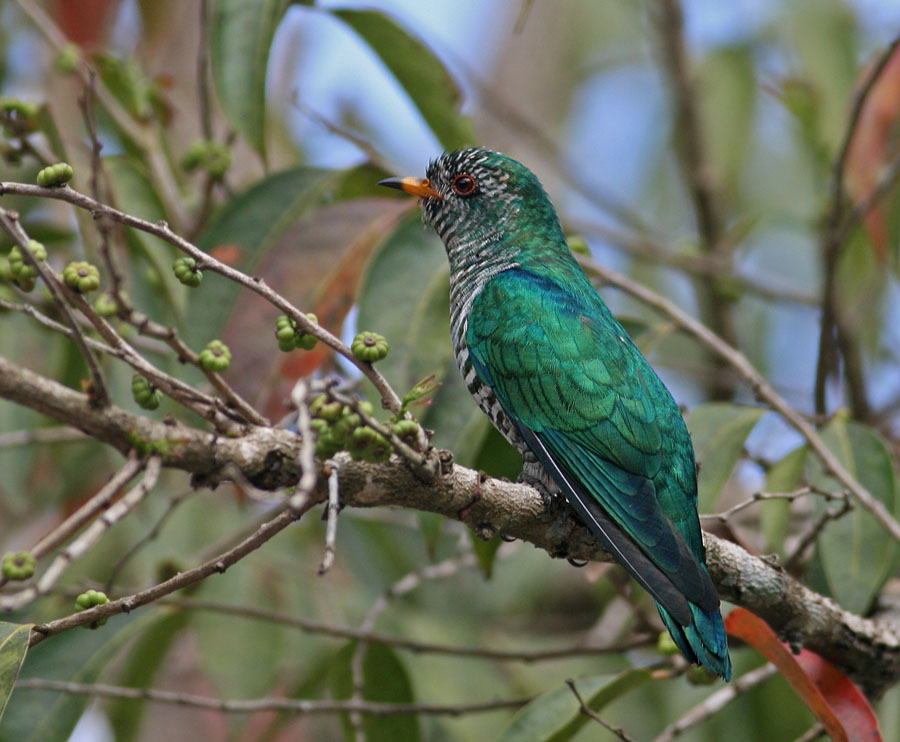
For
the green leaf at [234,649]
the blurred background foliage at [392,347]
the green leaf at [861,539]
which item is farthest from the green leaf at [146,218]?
the green leaf at [861,539]

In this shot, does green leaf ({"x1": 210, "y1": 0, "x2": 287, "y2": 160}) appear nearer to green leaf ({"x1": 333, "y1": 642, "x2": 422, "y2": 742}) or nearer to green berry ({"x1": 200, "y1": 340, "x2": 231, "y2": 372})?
green berry ({"x1": 200, "y1": 340, "x2": 231, "y2": 372})

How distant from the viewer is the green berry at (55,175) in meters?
2.20

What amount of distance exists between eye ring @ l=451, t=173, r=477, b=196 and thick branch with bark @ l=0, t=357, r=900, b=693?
1.62 metres

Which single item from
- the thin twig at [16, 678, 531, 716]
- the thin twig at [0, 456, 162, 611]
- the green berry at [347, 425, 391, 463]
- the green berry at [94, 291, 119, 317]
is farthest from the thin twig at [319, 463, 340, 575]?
the thin twig at [16, 678, 531, 716]

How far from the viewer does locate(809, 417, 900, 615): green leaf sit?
3340mm

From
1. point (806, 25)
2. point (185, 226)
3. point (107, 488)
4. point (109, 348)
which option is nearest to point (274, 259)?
point (185, 226)

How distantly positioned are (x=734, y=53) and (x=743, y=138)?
1.67 feet

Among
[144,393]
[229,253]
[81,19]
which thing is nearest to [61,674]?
[229,253]

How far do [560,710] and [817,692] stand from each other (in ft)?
2.62

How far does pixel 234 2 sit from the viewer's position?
3.71m

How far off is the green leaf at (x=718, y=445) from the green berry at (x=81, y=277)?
2107mm

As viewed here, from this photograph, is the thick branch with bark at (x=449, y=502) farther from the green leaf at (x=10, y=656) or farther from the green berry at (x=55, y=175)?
the green berry at (x=55, y=175)

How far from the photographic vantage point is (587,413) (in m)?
3.24

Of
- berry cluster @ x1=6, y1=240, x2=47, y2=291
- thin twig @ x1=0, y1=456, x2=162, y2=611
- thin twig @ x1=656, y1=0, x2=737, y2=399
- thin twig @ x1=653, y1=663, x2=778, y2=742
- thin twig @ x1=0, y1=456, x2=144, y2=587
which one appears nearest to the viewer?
thin twig @ x1=0, y1=456, x2=162, y2=611
